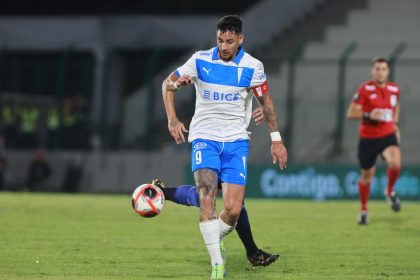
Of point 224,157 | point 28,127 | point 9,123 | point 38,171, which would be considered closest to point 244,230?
point 224,157

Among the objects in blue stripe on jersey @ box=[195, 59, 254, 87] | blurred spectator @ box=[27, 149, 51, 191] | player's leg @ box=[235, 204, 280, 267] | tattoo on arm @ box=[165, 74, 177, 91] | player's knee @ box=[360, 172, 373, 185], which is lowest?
blurred spectator @ box=[27, 149, 51, 191]

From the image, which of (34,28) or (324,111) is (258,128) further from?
(34,28)

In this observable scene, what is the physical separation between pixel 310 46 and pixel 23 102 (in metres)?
8.22

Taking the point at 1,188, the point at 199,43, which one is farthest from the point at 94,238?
the point at 199,43

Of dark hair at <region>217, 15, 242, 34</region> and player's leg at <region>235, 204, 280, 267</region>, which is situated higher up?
dark hair at <region>217, 15, 242, 34</region>

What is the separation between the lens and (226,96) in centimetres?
888

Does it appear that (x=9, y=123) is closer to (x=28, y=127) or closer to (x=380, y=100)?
(x=28, y=127)

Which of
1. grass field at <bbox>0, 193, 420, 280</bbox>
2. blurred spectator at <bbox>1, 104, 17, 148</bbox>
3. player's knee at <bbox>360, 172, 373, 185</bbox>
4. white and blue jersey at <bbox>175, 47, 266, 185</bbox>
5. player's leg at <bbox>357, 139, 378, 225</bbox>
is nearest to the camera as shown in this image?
white and blue jersey at <bbox>175, 47, 266, 185</bbox>

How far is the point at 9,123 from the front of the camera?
25828mm

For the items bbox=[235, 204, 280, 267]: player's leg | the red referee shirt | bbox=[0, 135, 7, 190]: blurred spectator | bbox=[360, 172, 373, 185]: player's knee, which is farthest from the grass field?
bbox=[0, 135, 7, 190]: blurred spectator

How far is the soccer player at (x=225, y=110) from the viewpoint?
28.6 ft

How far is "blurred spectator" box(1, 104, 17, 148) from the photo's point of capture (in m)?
25.8

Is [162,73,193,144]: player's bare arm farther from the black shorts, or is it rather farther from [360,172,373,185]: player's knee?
[360,172,373,185]: player's knee

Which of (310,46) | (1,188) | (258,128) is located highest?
(310,46)
